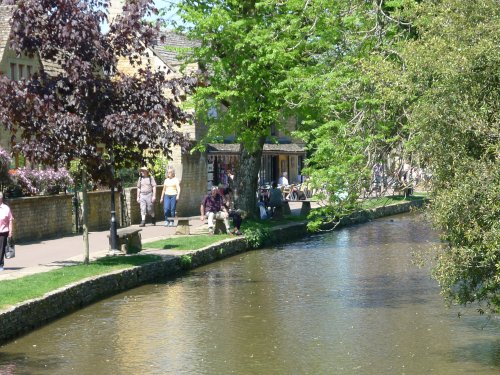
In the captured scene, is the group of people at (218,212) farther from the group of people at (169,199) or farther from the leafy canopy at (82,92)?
the leafy canopy at (82,92)

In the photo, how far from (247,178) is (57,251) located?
10.4 metres

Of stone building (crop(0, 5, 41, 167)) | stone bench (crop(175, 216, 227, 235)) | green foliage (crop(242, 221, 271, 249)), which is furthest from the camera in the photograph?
stone building (crop(0, 5, 41, 167))

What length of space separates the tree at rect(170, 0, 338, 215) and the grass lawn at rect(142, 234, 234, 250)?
15.3 feet

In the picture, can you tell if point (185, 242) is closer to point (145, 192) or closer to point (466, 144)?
point (145, 192)

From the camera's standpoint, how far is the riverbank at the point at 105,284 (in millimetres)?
16688

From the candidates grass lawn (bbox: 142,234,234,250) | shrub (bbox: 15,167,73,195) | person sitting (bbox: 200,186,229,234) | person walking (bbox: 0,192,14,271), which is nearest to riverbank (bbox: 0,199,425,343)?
grass lawn (bbox: 142,234,234,250)

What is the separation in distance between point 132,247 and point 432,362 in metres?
12.3

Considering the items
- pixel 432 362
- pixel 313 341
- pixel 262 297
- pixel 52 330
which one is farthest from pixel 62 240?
pixel 432 362

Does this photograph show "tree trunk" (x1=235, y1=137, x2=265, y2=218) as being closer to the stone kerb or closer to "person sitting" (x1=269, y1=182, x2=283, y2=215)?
"person sitting" (x1=269, y1=182, x2=283, y2=215)

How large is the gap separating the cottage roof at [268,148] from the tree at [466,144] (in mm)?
32761

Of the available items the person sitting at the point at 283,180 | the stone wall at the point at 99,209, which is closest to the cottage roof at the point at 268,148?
the person sitting at the point at 283,180

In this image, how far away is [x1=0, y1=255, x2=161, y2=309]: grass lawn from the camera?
17.5 m

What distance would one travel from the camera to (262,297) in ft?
68.9

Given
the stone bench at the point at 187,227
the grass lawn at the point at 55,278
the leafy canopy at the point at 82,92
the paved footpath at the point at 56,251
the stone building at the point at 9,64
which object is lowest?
the grass lawn at the point at 55,278
